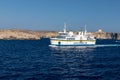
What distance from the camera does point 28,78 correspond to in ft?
147

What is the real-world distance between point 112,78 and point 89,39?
108m

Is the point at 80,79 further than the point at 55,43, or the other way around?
the point at 55,43

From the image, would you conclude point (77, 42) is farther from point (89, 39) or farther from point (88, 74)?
point (88, 74)

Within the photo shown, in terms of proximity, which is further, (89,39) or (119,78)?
(89,39)

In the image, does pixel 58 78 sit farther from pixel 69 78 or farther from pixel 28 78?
pixel 28 78

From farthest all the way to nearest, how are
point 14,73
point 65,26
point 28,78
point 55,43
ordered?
1. point 65,26
2. point 55,43
3. point 14,73
4. point 28,78

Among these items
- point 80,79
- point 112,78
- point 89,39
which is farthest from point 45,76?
point 89,39

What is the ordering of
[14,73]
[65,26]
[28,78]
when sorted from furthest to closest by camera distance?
1. [65,26]
2. [14,73]
3. [28,78]

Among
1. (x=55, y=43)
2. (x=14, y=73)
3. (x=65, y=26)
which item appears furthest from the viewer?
(x=65, y=26)

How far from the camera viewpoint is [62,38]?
5896 inches

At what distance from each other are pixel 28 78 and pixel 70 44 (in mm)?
104524

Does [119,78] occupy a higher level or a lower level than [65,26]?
lower

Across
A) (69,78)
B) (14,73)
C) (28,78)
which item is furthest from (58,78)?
(14,73)

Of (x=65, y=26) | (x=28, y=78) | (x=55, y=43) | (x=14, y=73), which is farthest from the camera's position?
(x=65, y=26)
